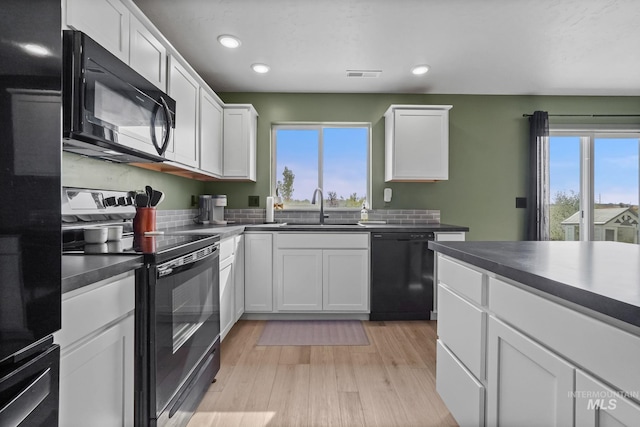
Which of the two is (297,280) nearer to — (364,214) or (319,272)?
(319,272)

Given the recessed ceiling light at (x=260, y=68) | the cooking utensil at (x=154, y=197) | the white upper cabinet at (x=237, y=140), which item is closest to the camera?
the cooking utensil at (x=154, y=197)

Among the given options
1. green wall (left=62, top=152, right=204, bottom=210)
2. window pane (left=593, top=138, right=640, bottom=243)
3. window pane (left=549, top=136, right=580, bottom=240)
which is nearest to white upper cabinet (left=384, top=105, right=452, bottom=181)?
window pane (left=549, top=136, right=580, bottom=240)

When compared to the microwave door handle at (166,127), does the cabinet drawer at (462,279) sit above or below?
below

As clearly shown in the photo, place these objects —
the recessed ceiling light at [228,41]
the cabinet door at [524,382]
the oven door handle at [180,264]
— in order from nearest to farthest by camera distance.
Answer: the cabinet door at [524,382], the oven door handle at [180,264], the recessed ceiling light at [228,41]

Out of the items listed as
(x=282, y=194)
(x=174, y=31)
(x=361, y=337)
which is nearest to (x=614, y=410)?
(x=361, y=337)

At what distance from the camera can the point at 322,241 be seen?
298cm

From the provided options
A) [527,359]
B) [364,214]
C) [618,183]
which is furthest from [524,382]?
[618,183]

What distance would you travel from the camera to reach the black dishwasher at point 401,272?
9.80 feet

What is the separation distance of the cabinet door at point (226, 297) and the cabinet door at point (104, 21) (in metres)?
1.46

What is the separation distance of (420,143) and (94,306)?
10.2ft

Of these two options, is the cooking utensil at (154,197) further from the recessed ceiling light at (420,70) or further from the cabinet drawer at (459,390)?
the recessed ceiling light at (420,70)

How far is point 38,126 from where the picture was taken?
2.01 feet

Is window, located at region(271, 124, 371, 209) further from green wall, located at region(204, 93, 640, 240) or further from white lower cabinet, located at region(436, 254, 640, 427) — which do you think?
white lower cabinet, located at region(436, 254, 640, 427)

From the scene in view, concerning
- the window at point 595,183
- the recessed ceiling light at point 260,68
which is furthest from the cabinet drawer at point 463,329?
the window at point 595,183
